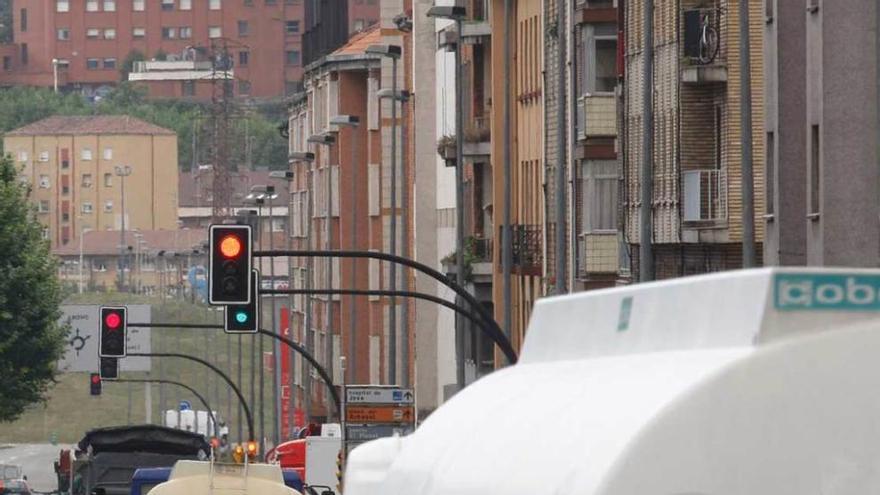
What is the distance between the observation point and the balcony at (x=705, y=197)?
40219 mm

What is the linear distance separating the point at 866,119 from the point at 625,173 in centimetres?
1500

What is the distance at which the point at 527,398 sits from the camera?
21.7ft

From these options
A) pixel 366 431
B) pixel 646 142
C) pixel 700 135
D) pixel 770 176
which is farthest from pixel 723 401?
pixel 366 431

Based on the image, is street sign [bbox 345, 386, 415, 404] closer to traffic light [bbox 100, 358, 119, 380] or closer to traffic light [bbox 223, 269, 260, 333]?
traffic light [bbox 223, 269, 260, 333]

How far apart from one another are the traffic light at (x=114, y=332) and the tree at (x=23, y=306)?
21.0 meters

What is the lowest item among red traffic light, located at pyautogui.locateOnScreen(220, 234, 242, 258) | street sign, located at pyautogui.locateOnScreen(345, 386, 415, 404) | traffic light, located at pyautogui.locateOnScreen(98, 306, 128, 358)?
street sign, located at pyautogui.locateOnScreen(345, 386, 415, 404)

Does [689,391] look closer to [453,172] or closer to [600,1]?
[600,1]

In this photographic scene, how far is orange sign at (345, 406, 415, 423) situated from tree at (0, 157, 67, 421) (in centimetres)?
2775

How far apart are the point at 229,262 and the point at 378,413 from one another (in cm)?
1760

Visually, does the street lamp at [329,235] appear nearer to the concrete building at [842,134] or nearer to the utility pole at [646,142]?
the utility pole at [646,142]

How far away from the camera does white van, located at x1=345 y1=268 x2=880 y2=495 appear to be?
5113 millimetres

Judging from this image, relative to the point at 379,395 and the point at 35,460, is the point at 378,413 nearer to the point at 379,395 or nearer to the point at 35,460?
the point at 379,395

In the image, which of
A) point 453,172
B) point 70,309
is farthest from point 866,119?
point 70,309

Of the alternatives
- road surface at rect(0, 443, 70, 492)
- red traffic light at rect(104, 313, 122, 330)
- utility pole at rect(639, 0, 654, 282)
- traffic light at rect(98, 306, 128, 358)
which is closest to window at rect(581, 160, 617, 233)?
traffic light at rect(98, 306, 128, 358)
